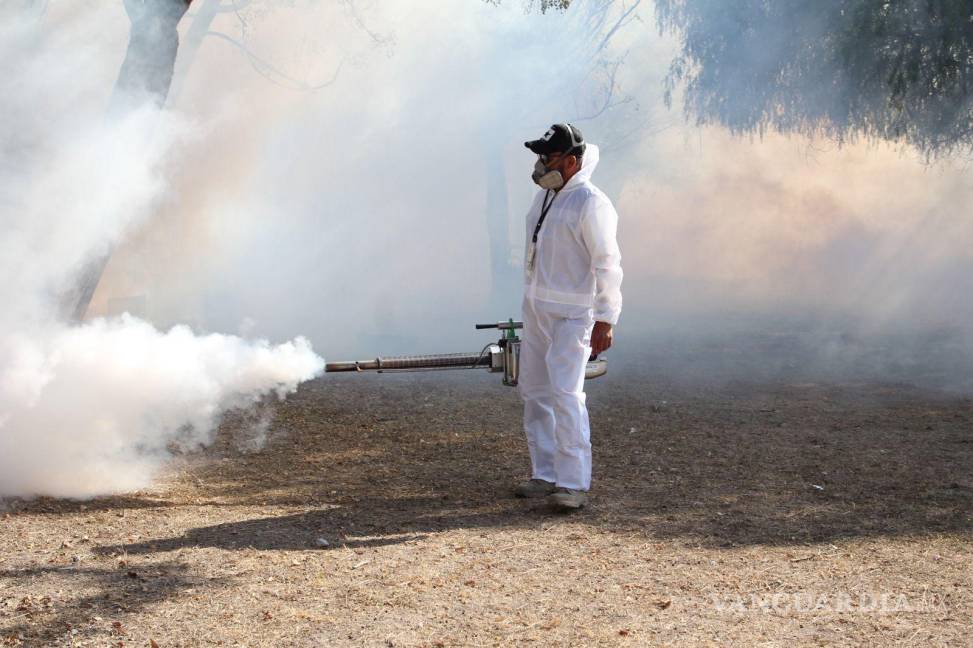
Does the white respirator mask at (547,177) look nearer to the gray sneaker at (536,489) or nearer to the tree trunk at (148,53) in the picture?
the gray sneaker at (536,489)

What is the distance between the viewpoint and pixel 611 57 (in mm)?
11867

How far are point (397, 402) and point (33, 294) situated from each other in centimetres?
310

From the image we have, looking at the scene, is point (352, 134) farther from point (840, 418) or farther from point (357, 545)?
point (357, 545)

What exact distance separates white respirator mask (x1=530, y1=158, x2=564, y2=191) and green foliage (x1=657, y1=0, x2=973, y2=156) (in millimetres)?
5211

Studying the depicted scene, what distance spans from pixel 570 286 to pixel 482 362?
0.61 m

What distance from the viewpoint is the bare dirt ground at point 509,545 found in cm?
291

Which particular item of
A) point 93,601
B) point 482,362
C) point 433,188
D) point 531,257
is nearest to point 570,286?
point 531,257

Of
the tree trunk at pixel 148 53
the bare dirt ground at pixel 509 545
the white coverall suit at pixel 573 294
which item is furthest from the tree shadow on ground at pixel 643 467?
the tree trunk at pixel 148 53

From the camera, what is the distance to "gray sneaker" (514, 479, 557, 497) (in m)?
4.42

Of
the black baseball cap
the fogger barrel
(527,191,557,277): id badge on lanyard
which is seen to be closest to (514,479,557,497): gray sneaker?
the fogger barrel

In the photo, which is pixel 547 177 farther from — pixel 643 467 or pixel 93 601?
pixel 93 601

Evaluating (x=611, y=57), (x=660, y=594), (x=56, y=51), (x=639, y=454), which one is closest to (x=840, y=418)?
(x=639, y=454)

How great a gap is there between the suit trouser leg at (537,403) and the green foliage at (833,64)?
547cm

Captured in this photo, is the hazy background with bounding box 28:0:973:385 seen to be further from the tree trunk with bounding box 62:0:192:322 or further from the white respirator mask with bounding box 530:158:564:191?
the white respirator mask with bounding box 530:158:564:191
